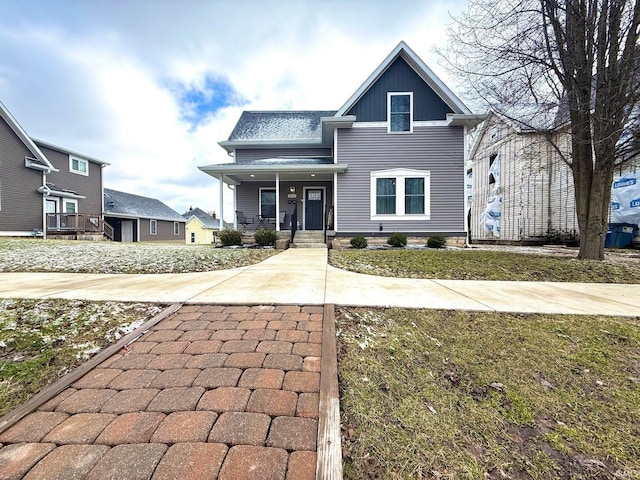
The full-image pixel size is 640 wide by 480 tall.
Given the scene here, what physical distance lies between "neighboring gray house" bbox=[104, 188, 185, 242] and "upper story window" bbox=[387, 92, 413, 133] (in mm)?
21321

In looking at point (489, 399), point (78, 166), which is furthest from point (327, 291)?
point (78, 166)

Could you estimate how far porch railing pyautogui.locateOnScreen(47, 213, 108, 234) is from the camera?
15961 millimetres

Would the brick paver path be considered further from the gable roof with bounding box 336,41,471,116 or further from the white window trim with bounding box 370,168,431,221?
the gable roof with bounding box 336,41,471,116

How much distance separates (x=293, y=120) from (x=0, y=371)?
15.1 m

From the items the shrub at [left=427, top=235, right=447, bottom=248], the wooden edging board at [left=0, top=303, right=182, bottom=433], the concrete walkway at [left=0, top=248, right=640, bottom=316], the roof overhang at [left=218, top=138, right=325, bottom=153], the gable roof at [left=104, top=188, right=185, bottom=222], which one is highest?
the roof overhang at [left=218, top=138, right=325, bottom=153]

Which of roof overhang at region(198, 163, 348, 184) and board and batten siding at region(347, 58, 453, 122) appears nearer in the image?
roof overhang at region(198, 163, 348, 184)

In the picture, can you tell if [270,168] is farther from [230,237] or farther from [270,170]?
[230,237]

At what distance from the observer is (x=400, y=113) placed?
38.0ft

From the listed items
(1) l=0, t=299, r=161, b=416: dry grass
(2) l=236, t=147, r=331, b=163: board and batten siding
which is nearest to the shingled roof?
(2) l=236, t=147, r=331, b=163: board and batten siding

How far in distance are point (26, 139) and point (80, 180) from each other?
429cm

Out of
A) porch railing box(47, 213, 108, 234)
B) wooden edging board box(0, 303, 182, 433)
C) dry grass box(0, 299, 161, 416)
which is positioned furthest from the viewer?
porch railing box(47, 213, 108, 234)

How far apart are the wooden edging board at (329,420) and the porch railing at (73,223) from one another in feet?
64.3

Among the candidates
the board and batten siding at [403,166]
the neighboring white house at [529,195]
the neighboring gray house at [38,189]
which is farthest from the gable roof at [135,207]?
the neighboring white house at [529,195]

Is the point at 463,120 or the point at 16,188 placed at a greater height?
the point at 463,120
